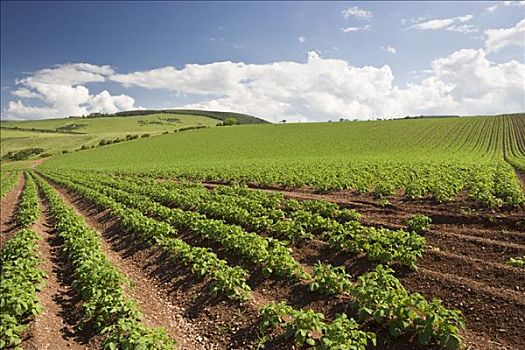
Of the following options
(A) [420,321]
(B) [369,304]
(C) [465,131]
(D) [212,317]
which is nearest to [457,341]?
(A) [420,321]

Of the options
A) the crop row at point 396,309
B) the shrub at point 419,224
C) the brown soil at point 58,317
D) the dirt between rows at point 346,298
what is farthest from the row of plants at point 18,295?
the shrub at point 419,224

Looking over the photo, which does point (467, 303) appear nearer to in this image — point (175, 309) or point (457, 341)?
point (457, 341)

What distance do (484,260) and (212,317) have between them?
7.12m

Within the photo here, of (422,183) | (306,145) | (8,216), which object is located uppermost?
(306,145)

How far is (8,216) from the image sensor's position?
21578mm

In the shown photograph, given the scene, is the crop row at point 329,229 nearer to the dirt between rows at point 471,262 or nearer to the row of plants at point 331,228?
the row of plants at point 331,228

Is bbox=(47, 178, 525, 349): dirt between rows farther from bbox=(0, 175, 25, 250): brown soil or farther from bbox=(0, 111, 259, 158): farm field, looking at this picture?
bbox=(0, 111, 259, 158): farm field

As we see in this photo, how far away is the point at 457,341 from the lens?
19.3ft

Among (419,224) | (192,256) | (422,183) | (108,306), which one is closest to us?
(108,306)

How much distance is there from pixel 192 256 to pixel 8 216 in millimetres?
16876

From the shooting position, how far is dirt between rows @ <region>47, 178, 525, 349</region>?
22.4 feet

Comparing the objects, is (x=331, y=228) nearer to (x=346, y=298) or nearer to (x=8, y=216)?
(x=346, y=298)

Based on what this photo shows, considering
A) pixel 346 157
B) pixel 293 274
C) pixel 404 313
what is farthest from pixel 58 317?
pixel 346 157

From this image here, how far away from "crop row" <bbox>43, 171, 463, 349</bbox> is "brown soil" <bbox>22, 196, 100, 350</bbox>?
535 centimetres
